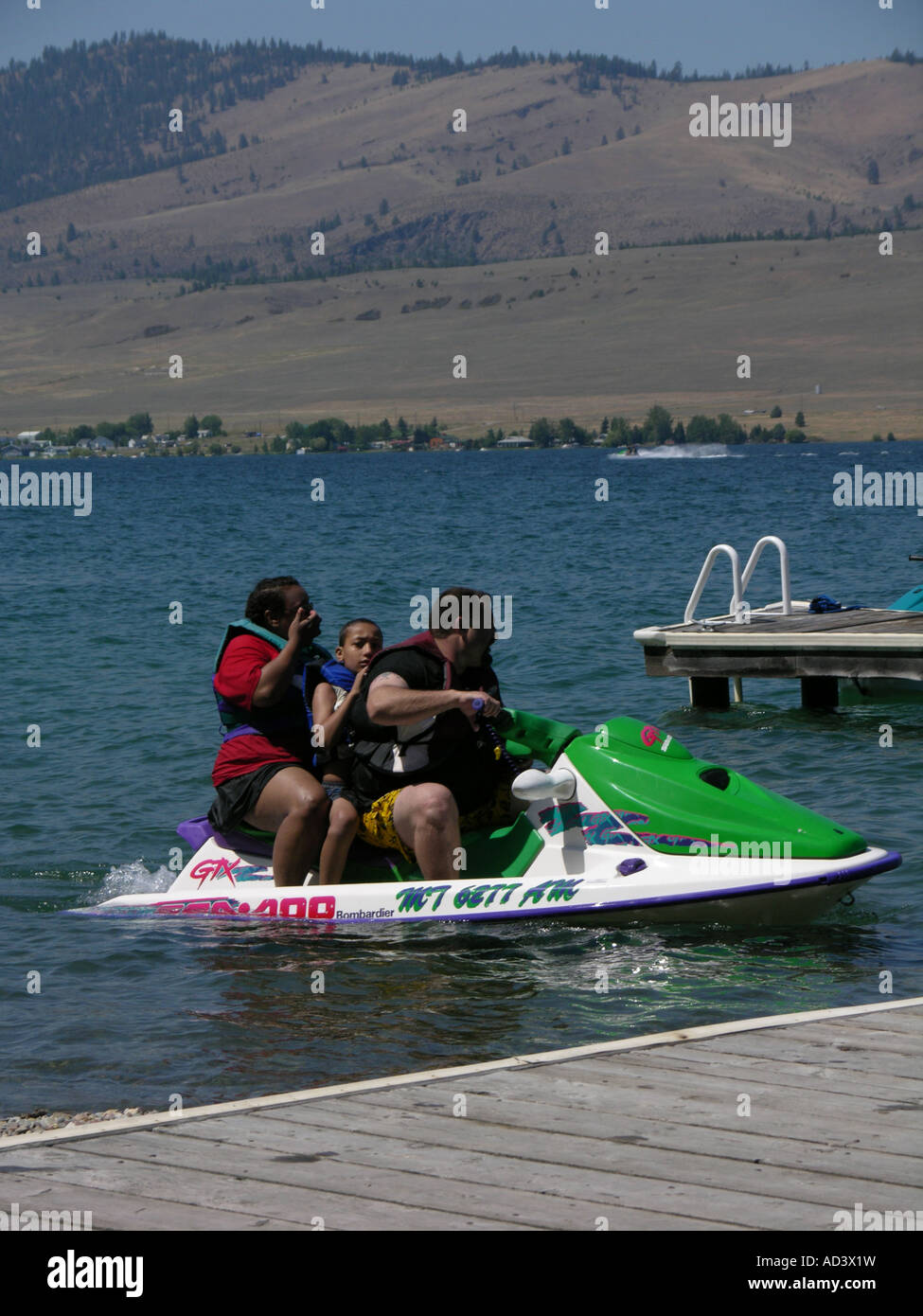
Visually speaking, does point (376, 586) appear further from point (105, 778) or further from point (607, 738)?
point (607, 738)

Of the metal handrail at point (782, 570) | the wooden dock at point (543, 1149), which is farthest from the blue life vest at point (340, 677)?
the metal handrail at point (782, 570)

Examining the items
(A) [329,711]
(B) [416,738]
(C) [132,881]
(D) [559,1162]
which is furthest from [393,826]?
(D) [559,1162]

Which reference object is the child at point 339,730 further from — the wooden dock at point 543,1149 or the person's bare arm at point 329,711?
the wooden dock at point 543,1149

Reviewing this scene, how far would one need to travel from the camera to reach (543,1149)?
4480 millimetres

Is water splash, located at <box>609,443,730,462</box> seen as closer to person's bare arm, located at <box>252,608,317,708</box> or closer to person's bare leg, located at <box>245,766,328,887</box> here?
person's bare leg, located at <box>245,766,328,887</box>

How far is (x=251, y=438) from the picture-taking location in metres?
197

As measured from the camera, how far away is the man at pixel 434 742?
7.52m

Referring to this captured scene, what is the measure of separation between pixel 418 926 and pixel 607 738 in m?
1.29

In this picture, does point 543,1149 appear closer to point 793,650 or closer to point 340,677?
point 340,677

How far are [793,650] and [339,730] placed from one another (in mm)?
8271

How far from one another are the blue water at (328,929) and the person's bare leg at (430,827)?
367 mm

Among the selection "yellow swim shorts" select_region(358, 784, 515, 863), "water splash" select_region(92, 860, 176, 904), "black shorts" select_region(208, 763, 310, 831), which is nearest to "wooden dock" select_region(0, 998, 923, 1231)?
"yellow swim shorts" select_region(358, 784, 515, 863)

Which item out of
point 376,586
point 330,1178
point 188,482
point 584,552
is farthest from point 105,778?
point 188,482

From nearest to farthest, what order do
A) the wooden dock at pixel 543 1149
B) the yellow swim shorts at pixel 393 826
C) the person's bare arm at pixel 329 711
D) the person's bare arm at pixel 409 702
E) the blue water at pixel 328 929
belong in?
the wooden dock at pixel 543 1149
the blue water at pixel 328 929
the person's bare arm at pixel 409 702
the person's bare arm at pixel 329 711
the yellow swim shorts at pixel 393 826
